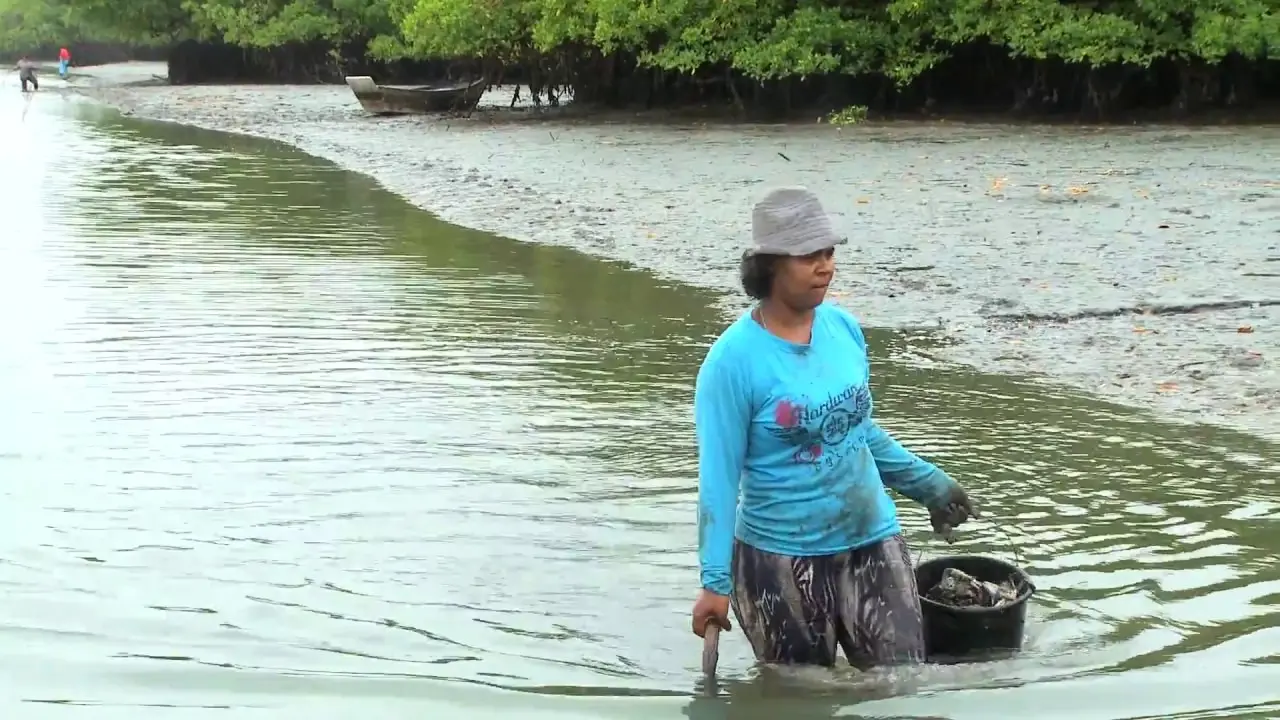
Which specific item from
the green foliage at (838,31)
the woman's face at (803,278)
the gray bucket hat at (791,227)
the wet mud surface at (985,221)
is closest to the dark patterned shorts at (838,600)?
the woman's face at (803,278)

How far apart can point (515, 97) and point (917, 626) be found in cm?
2839

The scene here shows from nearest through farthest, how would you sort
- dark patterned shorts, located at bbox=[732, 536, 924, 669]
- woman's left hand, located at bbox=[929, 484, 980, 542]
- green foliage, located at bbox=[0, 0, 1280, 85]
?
dark patterned shorts, located at bbox=[732, 536, 924, 669]
woman's left hand, located at bbox=[929, 484, 980, 542]
green foliage, located at bbox=[0, 0, 1280, 85]

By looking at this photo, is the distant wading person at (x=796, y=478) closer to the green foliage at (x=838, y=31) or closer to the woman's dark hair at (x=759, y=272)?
the woman's dark hair at (x=759, y=272)

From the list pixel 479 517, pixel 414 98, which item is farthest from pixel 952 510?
pixel 414 98

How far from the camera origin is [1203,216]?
12250 millimetres

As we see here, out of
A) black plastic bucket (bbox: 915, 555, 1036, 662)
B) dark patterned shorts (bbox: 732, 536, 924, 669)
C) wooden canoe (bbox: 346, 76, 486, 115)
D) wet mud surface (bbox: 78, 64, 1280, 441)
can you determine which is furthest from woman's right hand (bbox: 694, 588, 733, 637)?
wooden canoe (bbox: 346, 76, 486, 115)

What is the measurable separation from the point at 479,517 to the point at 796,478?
2296mm

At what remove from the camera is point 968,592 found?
432 centimetres

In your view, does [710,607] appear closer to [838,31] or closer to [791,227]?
[791,227]

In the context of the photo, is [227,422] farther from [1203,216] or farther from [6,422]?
[1203,216]

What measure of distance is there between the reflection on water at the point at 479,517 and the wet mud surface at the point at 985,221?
68 centimetres

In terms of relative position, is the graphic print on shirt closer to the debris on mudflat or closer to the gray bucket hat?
the gray bucket hat

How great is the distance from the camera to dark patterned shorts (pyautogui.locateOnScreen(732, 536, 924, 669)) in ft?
12.8

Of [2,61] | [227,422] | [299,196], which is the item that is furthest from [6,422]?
[2,61]
